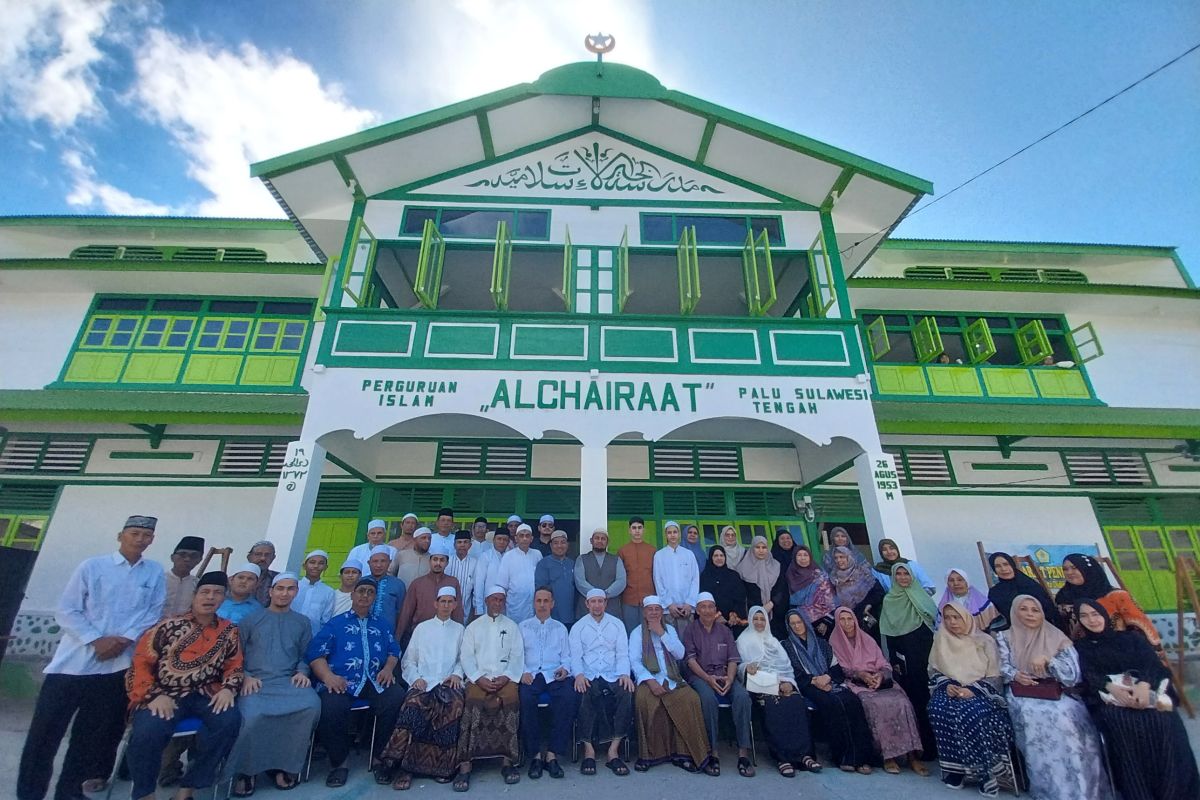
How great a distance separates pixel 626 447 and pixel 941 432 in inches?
193

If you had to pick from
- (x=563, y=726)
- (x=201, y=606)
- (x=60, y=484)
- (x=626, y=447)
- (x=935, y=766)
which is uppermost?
(x=626, y=447)

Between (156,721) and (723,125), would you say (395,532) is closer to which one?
(156,721)

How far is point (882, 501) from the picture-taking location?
6145mm

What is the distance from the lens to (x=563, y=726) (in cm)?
413

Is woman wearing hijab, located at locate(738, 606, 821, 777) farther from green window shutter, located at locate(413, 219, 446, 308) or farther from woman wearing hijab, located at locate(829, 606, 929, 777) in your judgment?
green window shutter, located at locate(413, 219, 446, 308)

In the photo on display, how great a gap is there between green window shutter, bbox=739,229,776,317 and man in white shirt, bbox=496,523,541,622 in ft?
13.1

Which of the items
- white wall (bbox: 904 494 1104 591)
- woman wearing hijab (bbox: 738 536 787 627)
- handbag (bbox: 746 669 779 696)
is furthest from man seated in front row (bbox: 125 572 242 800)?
white wall (bbox: 904 494 1104 591)

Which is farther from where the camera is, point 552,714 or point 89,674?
point 552,714

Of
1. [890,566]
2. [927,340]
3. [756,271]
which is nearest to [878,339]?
[927,340]

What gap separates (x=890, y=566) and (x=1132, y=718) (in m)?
2.05

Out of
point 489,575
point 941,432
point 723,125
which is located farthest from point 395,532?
point 941,432

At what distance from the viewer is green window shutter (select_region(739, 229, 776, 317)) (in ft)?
22.6

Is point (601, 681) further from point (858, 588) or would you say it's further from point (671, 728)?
point (858, 588)

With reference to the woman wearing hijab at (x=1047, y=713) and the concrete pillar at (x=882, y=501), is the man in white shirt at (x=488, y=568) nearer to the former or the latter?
the concrete pillar at (x=882, y=501)
